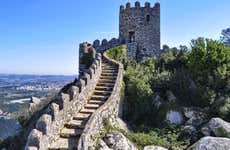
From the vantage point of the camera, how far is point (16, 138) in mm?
16531

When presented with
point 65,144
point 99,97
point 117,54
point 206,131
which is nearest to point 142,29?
point 117,54

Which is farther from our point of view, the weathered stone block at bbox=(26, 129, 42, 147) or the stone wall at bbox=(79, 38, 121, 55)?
the stone wall at bbox=(79, 38, 121, 55)

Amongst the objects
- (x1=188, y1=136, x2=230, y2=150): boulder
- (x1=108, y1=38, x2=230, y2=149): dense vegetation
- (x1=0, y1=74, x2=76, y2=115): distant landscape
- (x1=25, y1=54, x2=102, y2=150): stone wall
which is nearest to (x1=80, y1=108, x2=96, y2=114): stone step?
(x1=25, y1=54, x2=102, y2=150): stone wall

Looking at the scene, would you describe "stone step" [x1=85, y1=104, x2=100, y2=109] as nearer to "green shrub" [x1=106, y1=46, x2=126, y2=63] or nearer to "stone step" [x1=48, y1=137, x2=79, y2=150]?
"stone step" [x1=48, y1=137, x2=79, y2=150]

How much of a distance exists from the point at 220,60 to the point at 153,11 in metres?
9.41

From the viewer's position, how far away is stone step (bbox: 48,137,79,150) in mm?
10016

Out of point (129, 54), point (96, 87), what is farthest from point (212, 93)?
point (129, 54)

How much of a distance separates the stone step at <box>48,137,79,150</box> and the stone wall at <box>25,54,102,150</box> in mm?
156

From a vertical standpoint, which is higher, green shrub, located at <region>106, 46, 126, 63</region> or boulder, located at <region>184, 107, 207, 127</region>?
green shrub, located at <region>106, 46, 126, 63</region>

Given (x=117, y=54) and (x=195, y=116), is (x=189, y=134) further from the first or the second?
(x=117, y=54)

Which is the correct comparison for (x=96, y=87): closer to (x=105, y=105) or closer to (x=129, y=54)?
(x=105, y=105)

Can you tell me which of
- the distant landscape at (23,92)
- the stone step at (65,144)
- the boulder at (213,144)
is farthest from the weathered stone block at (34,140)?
the distant landscape at (23,92)

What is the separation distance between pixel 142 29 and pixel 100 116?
567 inches

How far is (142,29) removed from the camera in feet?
82.7
